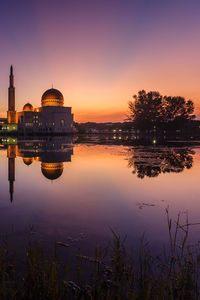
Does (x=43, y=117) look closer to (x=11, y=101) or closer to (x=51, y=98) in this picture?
(x=51, y=98)

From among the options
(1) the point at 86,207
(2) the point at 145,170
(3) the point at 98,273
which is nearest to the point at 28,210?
(1) the point at 86,207

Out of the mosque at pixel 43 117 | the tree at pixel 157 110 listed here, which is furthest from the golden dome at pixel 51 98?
the tree at pixel 157 110

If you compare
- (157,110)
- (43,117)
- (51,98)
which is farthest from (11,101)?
(157,110)

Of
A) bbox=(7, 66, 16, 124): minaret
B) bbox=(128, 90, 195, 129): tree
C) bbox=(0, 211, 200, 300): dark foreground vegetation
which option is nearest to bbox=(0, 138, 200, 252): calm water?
bbox=(0, 211, 200, 300): dark foreground vegetation

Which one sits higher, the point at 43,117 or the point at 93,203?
the point at 43,117

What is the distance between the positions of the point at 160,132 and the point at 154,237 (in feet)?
287

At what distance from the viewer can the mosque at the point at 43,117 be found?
93312mm

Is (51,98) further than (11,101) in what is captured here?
Yes

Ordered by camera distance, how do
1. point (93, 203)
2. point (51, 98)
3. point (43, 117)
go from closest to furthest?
point (93, 203), point (43, 117), point (51, 98)

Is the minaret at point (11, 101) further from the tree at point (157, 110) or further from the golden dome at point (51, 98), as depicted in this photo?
the tree at point (157, 110)

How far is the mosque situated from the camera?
93312 millimetres

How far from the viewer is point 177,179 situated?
1120 cm

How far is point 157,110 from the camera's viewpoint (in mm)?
78500

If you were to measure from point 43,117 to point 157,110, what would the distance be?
47.8 metres
